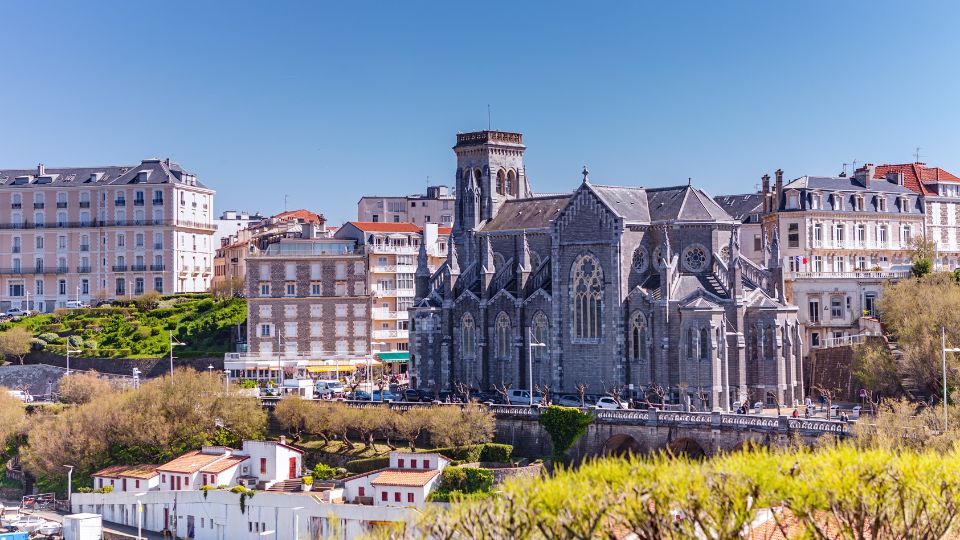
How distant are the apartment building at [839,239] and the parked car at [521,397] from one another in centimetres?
1668

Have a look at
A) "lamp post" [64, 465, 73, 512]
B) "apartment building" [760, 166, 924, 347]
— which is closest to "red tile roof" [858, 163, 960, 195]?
"apartment building" [760, 166, 924, 347]

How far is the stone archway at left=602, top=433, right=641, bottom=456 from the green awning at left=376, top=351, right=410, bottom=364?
33527mm

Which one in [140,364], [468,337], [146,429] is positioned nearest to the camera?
[146,429]

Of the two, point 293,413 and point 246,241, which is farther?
point 246,241

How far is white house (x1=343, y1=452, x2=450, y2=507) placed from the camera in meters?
64.5

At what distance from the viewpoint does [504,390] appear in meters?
77.6

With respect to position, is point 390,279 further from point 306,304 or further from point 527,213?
point 527,213

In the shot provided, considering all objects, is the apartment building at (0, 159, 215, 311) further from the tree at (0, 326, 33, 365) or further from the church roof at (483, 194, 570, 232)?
the church roof at (483, 194, 570, 232)

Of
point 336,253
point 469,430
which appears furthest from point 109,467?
point 336,253

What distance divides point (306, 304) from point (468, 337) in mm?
17289

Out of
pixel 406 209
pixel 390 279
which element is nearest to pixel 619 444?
pixel 390 279

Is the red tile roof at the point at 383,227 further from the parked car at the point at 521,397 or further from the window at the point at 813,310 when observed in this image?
the window at the point at 813,310

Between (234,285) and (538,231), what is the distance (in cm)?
3629

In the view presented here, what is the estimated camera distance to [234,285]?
112 m
